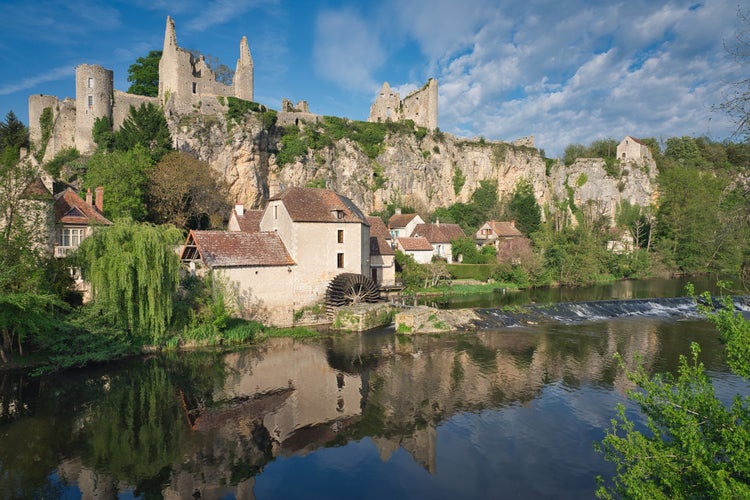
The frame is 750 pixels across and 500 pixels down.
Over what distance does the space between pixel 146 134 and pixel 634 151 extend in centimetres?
7018

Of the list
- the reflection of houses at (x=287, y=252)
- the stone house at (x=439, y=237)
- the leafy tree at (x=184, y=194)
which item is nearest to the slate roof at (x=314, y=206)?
the reflection of houses at (x=287, y=252)

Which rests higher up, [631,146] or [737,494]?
[631,146]

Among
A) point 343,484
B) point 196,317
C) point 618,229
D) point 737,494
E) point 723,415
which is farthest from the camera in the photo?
point 618,229

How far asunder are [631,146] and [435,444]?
74.3 meters

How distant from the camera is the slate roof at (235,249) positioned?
864 inches

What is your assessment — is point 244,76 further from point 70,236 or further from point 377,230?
point 70,236

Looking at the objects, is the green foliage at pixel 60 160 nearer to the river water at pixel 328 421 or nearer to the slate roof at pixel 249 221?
the slate roof at pixel 249 221

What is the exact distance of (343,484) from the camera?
1012 cm

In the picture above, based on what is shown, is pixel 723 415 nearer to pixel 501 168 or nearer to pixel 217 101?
pixel 217 101

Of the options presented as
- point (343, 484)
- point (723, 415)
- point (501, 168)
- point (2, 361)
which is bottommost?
point (343, 484)

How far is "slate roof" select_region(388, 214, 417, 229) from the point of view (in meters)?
49.8

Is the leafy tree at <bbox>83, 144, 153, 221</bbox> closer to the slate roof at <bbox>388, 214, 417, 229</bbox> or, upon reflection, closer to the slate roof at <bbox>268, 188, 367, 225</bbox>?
the slate roof at <bbox>268, 188, 367, 225</bbox>

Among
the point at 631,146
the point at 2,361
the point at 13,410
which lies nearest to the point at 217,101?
the point at 2,361

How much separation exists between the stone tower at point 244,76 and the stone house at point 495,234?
1200 inches
